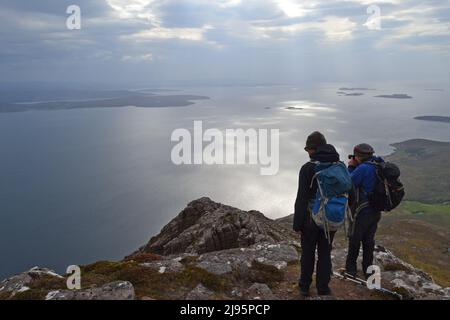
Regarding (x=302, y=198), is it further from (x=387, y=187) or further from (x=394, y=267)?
(x=394, y=267)

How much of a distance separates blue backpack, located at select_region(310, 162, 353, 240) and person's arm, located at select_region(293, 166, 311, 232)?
0.67 ft

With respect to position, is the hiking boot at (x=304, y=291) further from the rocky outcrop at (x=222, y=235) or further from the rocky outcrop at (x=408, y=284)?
the rocky outcrop at (x=222, y=235)

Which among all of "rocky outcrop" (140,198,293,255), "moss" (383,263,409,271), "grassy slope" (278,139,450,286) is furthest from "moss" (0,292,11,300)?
"grassy slope" (278,139,450,286)

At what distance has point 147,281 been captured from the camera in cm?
1072

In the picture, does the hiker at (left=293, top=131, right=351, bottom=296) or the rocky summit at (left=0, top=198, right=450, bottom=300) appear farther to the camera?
the rocky summit at (left=0, top=198, right=450, bottom=300)

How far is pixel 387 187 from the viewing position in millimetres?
9867

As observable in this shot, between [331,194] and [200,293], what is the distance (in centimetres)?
473

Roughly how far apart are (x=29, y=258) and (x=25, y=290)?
421 ft

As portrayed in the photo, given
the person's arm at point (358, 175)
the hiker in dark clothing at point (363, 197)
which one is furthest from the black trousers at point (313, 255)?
the person's arm at point (358, 175)

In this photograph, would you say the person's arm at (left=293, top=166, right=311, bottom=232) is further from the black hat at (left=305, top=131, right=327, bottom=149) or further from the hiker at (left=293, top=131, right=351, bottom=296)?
the black hat at (left=305, top=131, right=327, bottom=149)

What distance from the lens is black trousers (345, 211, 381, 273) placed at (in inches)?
408

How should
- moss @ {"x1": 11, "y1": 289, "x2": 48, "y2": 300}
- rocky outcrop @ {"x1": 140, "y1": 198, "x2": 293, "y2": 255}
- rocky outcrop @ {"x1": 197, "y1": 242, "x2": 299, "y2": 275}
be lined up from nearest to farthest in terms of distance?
moss @ {"x1": 11, "y1": 289, "x2": 48, "y2": 300} < rocky outcrop @ {"x1": 197, "y1": 242, "x2": 299, "y2": 275} < rocky outcrop @ {"x1": 140, "y1": 198, "x2": 293, "y2": 255}
